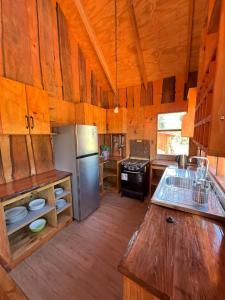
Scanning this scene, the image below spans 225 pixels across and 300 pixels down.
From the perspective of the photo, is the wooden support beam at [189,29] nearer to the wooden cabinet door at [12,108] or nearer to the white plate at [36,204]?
the wooden cabinet door at [12,108]

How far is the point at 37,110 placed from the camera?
2057 millimetres

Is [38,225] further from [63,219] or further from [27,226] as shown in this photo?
[63,219]

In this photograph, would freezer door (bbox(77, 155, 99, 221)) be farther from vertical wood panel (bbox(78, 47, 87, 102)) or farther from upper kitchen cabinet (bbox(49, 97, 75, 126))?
vertical wood panel (bbox(78, 47, 87, 102))

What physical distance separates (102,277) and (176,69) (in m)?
3.93

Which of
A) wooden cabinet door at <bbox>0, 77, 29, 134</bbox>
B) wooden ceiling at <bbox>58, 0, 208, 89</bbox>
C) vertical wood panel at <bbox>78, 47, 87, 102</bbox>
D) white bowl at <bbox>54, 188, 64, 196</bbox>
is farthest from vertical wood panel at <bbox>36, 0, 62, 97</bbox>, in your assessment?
white bowl at <bbox>54, 188, 64, 196</bbox>

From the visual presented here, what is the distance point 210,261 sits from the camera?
0.80 metres

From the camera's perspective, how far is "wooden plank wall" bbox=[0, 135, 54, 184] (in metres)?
2.00

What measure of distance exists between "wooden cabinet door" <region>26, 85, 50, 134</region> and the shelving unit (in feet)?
2.80

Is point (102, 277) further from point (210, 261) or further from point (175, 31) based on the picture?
point (175, 31)

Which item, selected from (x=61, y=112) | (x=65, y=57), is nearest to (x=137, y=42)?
(x=65, y=57)

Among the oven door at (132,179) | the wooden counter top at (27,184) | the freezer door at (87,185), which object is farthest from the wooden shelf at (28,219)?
the oven door at (132,179)

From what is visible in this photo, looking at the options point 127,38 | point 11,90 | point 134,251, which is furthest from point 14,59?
point 134,251

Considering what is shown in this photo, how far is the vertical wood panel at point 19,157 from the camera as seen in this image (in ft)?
6.86

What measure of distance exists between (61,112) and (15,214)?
6.29ft
